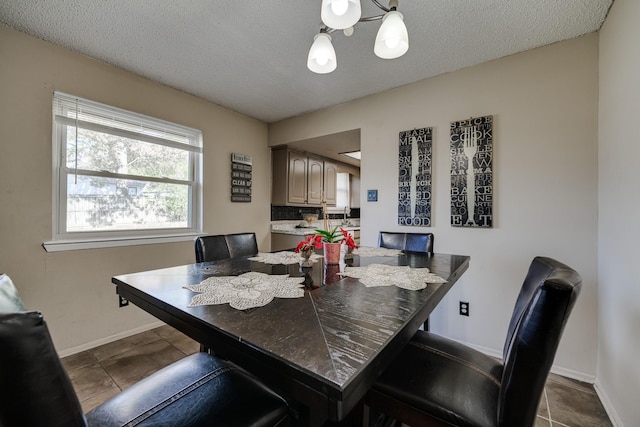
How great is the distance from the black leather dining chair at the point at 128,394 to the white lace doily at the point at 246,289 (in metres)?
0.28

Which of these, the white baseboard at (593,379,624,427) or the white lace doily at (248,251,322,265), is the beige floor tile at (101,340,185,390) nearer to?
the white lace doily at (248,251,322,265)

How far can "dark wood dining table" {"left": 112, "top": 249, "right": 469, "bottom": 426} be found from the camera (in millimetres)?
551

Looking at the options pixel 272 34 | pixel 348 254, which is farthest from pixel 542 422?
pixel 272 34

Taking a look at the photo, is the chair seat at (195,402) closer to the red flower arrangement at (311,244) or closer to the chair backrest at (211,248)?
the red flower arrangement at (311,244)

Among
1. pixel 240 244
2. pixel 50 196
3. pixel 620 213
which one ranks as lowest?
pixel 240 244

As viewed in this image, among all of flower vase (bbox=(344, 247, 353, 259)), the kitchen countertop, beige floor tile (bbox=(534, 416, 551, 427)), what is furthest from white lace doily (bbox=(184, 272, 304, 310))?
the kitchen countertop

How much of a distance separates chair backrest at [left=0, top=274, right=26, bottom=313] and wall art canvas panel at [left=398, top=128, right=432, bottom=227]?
8.02 feet

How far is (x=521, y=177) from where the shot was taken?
2.04m

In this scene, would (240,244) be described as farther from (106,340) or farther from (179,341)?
(106,340)

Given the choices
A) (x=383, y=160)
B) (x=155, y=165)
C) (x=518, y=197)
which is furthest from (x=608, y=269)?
(x=155, y=165)

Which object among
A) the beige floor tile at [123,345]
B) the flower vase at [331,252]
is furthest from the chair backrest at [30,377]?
the beige floor tile at [123,345]

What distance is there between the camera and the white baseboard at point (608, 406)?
1.41 metres

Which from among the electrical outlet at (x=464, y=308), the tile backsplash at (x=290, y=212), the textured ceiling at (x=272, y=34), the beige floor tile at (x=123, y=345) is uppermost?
the textured ceiling at (x=272, y=34)

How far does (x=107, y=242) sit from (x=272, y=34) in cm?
213
